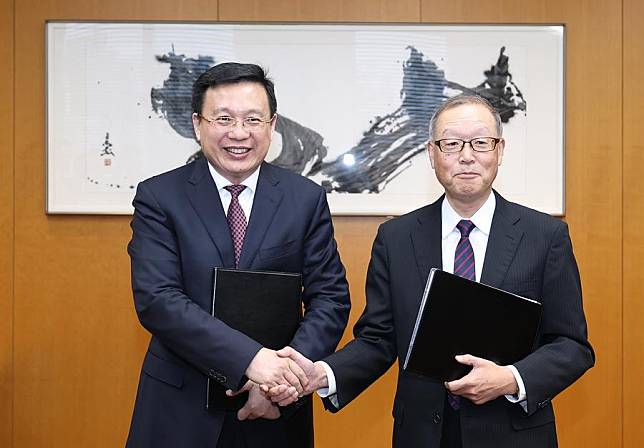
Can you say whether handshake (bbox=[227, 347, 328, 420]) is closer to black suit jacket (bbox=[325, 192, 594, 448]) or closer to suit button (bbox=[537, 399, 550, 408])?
black suit jacket (bbox=[325, 192, 594, 448])

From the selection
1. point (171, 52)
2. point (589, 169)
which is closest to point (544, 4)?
point (589, 169)

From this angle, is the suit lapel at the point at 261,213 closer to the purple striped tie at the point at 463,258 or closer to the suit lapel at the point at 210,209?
the suit lapel at the point at 210,209

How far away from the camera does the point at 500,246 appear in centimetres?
200

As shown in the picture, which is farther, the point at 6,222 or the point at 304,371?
the point at 6,222

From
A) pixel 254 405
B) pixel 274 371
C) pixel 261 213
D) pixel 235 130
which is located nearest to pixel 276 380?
pixel 274 371

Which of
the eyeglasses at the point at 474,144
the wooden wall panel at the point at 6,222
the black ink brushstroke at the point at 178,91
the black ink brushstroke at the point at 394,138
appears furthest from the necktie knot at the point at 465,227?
the wooden wall panel at the point at 6,222

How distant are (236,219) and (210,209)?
8 centimetres

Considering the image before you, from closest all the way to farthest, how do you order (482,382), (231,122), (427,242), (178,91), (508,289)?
1. (482,382)
2. (508,289)
3. (427,242)
4. (231,122)
5. (178,91)

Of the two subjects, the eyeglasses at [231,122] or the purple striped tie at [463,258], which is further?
the eyeglasses at [231,122]

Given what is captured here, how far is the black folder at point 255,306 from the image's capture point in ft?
6.72

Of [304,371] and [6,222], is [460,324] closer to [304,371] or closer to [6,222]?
[304,371]

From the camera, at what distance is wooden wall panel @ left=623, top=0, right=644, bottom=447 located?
3613 mm

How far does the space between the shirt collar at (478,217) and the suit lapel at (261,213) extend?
46cm

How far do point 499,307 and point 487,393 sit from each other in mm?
201
